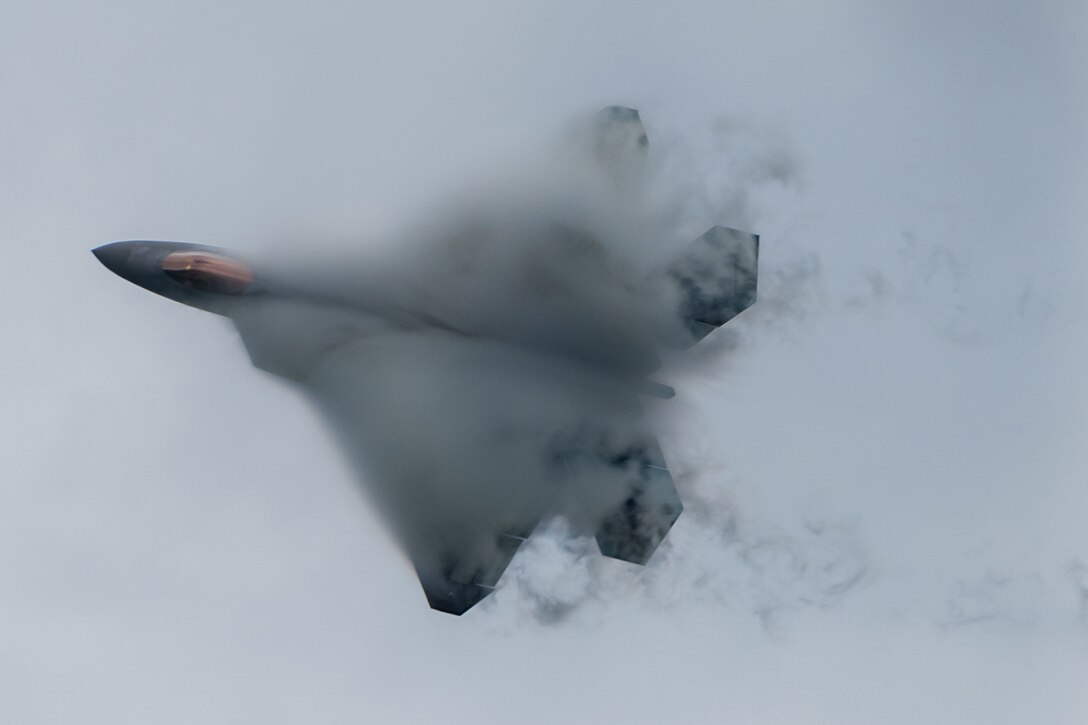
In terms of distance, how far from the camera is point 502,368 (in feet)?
149

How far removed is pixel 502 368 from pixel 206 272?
42.0 ft

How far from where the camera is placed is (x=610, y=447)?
45.4 meters

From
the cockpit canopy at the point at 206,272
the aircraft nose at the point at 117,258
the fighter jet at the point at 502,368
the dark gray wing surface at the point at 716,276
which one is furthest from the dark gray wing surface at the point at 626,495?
the aircraft nose at the point at 117,258

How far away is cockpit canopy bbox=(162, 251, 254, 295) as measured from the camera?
4281 cm

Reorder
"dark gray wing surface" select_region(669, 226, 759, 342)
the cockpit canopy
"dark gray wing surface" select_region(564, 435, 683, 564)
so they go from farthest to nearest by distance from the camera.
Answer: "dark gray wing surface" select_region(669, 226, 759, 342)
"dark gray wing surface" select_region(564, 435, 683, 564)
the cockpit canopy

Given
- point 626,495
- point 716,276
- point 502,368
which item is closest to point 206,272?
point 502,368

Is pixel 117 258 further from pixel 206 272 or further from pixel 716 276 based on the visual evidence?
pixel 716 276

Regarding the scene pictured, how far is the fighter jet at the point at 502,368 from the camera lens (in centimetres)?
4456

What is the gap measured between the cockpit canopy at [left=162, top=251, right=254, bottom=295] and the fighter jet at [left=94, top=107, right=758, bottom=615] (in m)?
0.45

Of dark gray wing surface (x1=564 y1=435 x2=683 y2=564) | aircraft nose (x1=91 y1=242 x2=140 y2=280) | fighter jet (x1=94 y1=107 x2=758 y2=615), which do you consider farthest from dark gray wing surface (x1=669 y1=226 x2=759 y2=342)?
aircraft nose (x1=91 y1=242 x2=140 y2=280)

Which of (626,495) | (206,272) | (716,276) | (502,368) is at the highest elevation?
(716,276)

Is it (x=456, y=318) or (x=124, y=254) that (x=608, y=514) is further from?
(x=124, y=254)

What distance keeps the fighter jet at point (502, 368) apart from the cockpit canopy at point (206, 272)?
452mm

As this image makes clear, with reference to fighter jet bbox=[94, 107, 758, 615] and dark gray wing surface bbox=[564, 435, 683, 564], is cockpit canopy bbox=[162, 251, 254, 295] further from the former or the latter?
dark gray wing surface bbox=[564, 435, 683, 564]
